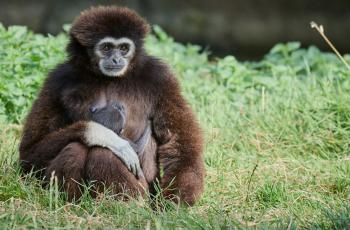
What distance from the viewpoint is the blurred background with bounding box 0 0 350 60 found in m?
16.2

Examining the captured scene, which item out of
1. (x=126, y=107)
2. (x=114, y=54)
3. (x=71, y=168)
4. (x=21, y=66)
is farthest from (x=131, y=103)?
(x=21, y=66)

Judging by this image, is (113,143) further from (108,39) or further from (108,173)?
(108,39)

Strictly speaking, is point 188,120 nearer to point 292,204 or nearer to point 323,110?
point 292,204

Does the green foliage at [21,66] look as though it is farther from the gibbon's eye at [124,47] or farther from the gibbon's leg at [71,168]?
the gibbon's leg at [71,168]

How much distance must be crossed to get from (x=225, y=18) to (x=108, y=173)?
35.6 ft

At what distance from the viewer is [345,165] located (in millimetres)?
7234

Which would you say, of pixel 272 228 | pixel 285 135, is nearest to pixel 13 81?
pixel 285 135

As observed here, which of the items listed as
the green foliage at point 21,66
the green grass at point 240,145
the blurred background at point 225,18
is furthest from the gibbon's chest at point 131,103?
the blurred background at point 225,18

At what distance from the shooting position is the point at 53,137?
20.9 ft

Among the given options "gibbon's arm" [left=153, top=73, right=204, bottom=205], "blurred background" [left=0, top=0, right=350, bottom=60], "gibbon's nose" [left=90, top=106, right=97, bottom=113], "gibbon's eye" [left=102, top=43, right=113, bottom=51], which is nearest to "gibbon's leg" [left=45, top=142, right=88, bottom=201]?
"gibbon's nose" [left=90, top=106, right=97, bottom=113]

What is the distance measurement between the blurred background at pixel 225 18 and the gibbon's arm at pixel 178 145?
374 inches

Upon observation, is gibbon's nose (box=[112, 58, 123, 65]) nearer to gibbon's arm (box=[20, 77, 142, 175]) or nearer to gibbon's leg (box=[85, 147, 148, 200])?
gibbon's arm (box=[20, 77, 142, 175])

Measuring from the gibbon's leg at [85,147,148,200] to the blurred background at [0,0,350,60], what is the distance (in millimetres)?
9973

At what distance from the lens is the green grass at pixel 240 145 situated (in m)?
5.57
